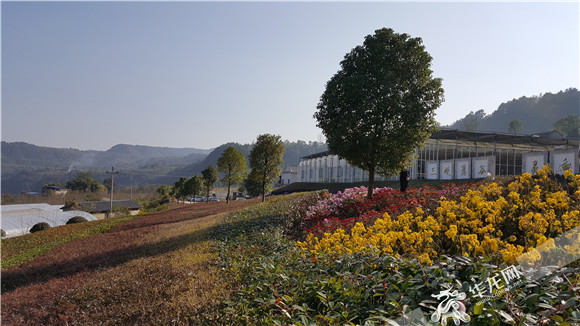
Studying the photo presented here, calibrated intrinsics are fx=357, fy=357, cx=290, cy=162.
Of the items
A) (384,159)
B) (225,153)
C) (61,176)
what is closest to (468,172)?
(384,159)

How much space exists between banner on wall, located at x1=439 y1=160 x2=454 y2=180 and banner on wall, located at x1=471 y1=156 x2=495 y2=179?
5.93 feet

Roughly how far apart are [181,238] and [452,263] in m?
9.62

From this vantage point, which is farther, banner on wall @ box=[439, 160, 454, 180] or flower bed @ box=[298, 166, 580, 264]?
banner on wall @ box=[439, 160, 454, 180]

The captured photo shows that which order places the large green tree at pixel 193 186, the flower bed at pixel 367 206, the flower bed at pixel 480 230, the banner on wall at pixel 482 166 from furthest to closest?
1. the large green tree at pixel 193 186
2. the banner on wall at pixel 482 166
3. the flower bed at pixel 367 206
4. the flower bed at pixel 480 230

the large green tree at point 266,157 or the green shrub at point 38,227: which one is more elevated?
the large green tree at point 266,157

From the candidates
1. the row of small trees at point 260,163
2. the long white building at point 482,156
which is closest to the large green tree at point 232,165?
the row of small trees at point 260,163

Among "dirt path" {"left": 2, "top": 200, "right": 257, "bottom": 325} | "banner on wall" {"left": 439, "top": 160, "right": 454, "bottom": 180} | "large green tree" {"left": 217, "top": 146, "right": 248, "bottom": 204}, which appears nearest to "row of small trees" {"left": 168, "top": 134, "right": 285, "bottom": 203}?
"large green tree" {"left": 217, "top": 146, "right": 248, "bottom": 204}

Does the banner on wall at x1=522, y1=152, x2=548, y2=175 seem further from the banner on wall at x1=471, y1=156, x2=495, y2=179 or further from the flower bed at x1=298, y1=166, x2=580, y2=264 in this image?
the flower bed at x1=298, y1=166, x2=580, y2=264

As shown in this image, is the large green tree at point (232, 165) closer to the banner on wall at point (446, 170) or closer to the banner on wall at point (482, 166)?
the banner on wall at point (446, 170)

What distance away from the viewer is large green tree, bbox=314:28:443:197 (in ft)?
43.4

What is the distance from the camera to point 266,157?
26.8 m

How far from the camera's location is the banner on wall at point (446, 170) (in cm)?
2692

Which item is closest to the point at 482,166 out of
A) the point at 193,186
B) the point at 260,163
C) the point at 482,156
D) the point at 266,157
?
the point at 482,156

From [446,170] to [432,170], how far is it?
1.93 m
